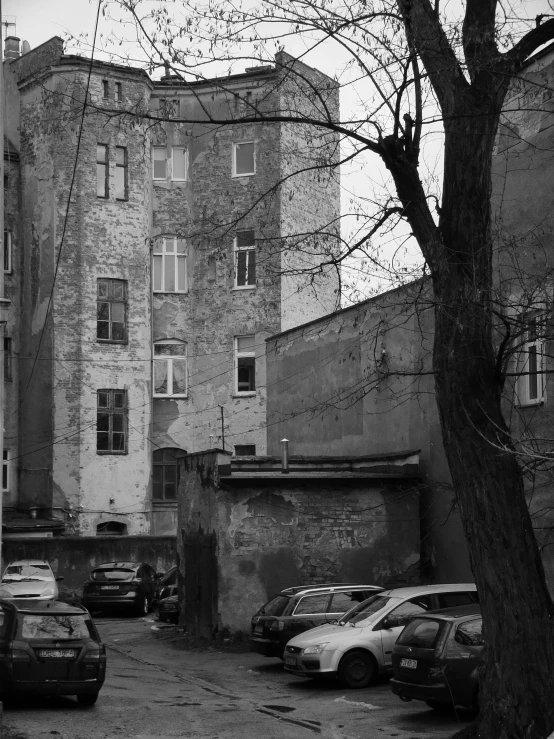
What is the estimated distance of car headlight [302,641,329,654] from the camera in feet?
56.9

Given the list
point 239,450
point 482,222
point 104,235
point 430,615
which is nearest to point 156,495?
point 239,450

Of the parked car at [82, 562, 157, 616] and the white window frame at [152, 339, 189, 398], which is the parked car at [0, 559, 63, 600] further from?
the white window frame at [152, 339, 189, 398]

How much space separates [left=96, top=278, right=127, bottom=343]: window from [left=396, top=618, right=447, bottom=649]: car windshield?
27.0 meters

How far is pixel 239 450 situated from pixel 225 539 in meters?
18.1

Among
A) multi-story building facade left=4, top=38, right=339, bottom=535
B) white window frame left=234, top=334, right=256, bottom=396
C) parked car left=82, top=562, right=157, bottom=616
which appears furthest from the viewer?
white window frame left=234, top=334, right=256, bottom=396

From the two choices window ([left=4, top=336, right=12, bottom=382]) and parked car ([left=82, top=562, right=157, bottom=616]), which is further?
window ([left=4, top=336, right=12, bottom=382])

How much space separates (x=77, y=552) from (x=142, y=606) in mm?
4812

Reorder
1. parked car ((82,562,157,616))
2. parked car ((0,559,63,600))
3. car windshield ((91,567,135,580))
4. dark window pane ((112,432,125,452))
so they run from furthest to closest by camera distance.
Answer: dark window pane ((112,432,125,452))
car windshield ((91,567,135,580))
parked car ((82,562,157,616))
parked car ((0,559,63,600))

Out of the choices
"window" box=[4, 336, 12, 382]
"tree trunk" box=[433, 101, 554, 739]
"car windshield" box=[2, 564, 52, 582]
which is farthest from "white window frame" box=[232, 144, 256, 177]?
"tree trunk" box=[433, 101, 554, 739]

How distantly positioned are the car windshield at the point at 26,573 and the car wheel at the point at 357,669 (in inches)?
566

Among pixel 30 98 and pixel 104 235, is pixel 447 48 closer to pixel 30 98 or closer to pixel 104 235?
pixel 104 235

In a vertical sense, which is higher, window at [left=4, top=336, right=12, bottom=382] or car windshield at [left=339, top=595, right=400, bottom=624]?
window at [left=4, top=336, right=12, bottom=382]

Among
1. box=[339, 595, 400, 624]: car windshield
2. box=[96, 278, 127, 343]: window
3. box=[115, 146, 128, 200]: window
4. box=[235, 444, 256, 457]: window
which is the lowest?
box=[339, 595, 400, 624]: car windshield

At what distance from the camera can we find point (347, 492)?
24.1 meters
